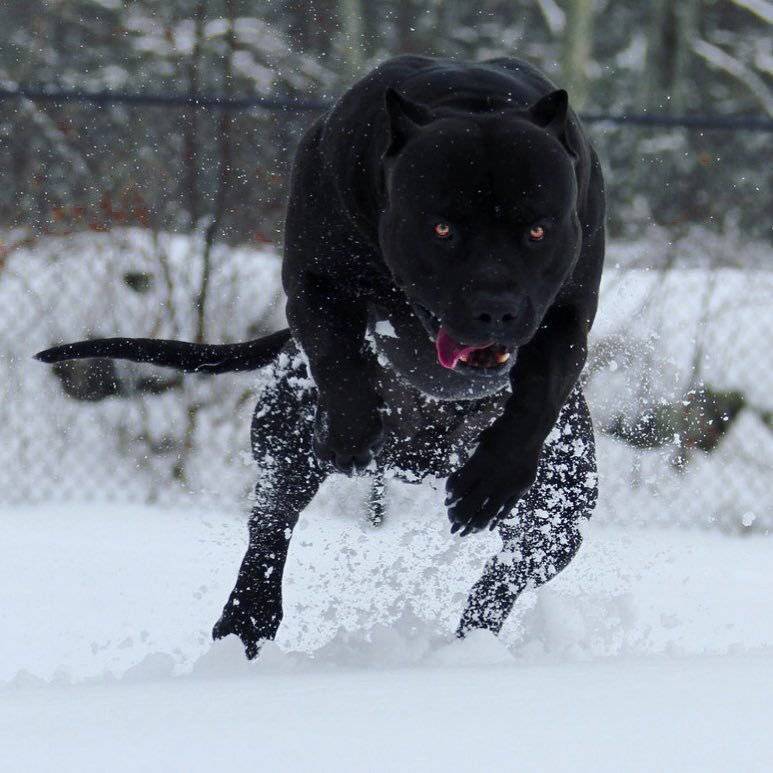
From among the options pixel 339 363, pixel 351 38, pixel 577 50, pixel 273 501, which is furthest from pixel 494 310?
pixel 577 50

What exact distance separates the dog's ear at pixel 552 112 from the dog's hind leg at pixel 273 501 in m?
0.89

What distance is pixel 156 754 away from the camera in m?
1.31

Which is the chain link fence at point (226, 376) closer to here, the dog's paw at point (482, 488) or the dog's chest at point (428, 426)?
the dog's chest at point (428, 426)

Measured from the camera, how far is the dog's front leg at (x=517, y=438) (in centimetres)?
224


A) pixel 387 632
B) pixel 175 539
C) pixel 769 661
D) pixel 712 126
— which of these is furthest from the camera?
pixel 712 126

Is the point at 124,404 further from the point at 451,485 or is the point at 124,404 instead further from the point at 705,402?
the point at 451,485

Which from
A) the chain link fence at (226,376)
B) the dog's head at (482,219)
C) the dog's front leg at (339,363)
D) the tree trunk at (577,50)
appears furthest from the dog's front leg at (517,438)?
the tree trunk at (577,50)

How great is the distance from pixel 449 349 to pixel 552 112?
0.44 metres

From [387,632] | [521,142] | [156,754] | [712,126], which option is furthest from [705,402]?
[156,754]

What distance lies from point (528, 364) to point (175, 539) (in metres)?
2.16

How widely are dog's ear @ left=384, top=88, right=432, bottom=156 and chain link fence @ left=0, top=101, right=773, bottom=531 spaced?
224cm

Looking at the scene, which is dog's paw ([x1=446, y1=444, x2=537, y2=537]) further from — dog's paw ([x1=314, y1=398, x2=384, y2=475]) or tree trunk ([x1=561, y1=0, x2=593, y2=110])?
tree trunk ([x1=561, y1=0, x2=593, y2=110])

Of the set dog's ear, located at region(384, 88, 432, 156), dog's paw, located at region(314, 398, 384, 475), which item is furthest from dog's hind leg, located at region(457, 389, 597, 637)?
dog's ear, located at region(384, 88, 432, 156)

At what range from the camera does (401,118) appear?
2129mm
